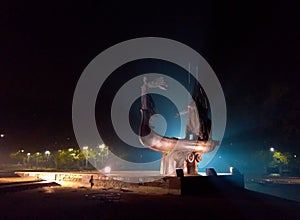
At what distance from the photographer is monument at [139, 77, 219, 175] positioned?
19094 millimetres

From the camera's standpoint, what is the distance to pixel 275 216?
996 cm

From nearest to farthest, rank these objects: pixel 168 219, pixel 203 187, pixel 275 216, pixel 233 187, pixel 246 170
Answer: pixel 168 219 → pixel 275 216 → pixel 203 187 → pixel 233 187 → pixel 246 170

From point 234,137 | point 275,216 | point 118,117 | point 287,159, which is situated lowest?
point 275,216

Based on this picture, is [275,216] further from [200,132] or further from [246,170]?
[246,170]

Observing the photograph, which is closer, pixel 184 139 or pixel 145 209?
pixel 145 209

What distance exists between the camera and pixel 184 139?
2005 centimetres

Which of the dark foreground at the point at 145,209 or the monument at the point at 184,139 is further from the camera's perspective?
the monument at the point at 184,139

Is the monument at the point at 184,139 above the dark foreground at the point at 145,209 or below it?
above

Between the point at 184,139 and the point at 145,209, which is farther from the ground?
the point at 184,139

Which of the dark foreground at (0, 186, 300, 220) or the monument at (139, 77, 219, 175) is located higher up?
the monument at (139, 77, 219, 175)

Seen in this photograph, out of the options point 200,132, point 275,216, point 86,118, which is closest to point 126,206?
point 275,216

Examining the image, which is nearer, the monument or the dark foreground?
the dark foreground

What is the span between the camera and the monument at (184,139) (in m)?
19.1

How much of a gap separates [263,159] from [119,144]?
21263 millimetres
